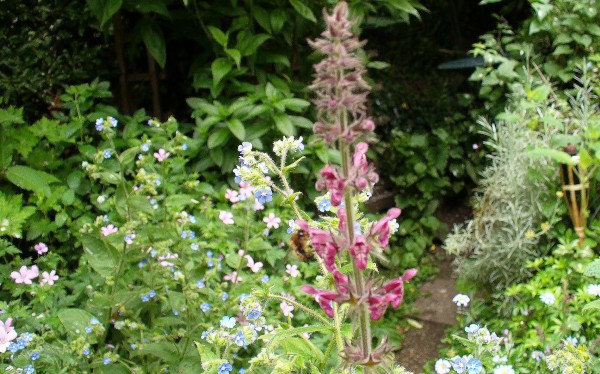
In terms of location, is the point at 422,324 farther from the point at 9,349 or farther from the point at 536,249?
the point at 9,349

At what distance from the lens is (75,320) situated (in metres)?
1.80

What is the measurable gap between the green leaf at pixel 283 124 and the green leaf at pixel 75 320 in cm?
131

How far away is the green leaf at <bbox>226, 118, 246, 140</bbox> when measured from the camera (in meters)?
2.81

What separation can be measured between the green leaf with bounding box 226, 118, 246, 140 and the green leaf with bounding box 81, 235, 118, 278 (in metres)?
1.01

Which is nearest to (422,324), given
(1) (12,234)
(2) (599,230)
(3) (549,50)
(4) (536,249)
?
(4) (536,249)

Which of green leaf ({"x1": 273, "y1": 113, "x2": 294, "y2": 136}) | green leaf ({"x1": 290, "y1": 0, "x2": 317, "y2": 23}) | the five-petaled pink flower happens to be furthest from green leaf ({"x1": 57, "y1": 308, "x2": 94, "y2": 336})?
green leaf ({"x1": 290, "y1": 0, "x2": 317, "y2": 23})

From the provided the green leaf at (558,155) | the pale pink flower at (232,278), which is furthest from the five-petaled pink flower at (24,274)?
the green leaf at (558,155)

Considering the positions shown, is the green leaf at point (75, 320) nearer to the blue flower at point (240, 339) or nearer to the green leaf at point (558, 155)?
the blue flower at point (240, 339)

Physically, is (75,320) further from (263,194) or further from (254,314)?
(263,194)

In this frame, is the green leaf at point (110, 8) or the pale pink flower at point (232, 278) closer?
the pale pink flower at point (232, 278)

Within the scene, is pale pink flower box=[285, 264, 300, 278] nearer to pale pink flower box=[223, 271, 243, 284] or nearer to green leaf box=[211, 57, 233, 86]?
pale pink flower box=[223, 271, 243, 284]

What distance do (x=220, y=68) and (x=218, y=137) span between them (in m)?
0.31

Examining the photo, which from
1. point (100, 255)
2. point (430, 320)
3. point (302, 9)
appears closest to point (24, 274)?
point (100, 255)

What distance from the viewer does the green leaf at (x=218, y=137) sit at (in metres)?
2.88
